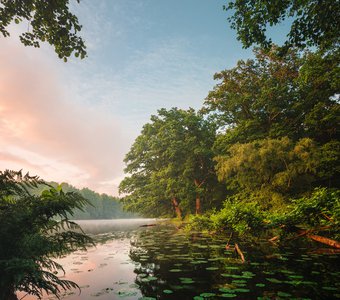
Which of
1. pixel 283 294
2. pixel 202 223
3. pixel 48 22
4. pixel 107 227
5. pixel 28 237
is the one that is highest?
pixel 48 22

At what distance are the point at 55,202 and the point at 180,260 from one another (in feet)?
16.3

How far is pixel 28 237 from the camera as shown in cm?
302

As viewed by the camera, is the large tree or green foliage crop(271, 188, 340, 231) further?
the large tree

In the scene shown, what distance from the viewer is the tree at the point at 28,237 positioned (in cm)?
273

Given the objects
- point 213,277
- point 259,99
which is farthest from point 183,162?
point 213,277

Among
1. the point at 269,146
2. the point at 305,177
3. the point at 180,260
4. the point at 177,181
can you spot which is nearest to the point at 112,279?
the point at 180,260

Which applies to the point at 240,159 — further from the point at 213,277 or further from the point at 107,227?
the point at 107,227

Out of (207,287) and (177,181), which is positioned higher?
(177,181)

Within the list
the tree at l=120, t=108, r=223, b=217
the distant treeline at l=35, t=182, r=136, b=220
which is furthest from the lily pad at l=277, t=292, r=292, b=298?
the distant treeline at l=35, t=182, r=136, b=220

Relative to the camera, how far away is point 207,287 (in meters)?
4.52

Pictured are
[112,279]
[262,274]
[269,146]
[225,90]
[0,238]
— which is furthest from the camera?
[225,90]

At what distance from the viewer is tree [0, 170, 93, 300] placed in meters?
2.73

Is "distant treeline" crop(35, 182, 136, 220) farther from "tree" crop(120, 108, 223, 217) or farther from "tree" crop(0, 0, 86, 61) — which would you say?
"tree" crop(0, 0, 86, 61)

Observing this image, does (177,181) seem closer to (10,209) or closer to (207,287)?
(207,287)
